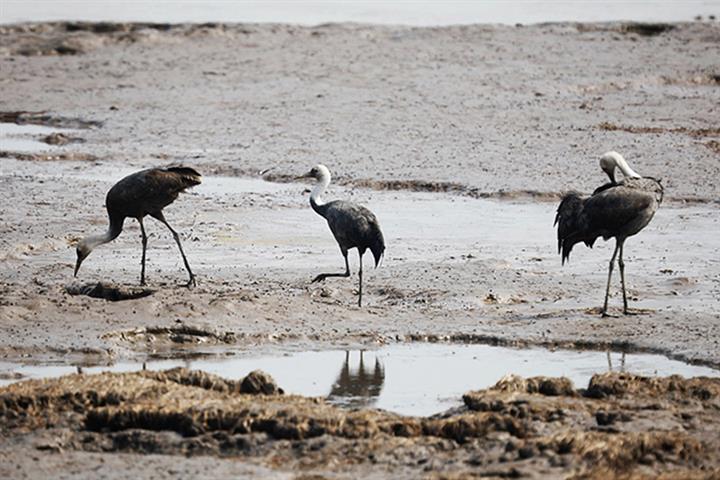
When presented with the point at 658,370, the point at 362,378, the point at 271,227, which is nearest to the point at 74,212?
the point at 271,227

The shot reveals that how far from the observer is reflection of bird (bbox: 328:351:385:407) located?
1015 centimetres

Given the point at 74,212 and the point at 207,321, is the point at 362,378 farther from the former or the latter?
the point at 74,212

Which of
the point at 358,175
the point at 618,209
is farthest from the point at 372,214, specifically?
the point at 358,175

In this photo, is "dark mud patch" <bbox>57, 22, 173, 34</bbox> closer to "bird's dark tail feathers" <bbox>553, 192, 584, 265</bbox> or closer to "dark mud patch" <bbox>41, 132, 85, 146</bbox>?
"dark mud patch" <bbox>41, 132, 85, 146</bbox>

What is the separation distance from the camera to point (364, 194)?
1916cm

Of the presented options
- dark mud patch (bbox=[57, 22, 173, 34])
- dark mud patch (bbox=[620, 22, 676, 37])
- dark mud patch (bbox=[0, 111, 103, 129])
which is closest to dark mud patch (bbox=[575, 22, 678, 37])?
dark mud patch (bbox=[620, 22, 676, 37])

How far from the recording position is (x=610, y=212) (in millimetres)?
12922

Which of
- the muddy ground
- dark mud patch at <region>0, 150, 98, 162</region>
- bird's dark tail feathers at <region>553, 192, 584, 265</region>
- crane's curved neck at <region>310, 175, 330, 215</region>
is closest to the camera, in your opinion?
the muddy ground

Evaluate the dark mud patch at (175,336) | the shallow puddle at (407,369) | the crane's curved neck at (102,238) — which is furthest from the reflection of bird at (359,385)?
the crane's curved neck at (102,238)

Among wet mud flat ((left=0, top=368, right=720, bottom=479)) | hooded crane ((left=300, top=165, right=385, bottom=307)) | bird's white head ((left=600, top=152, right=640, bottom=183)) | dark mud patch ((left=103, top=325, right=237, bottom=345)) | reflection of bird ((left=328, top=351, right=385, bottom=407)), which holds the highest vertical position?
bird's white head ((left=600, top=152, right=640, bottom=183))

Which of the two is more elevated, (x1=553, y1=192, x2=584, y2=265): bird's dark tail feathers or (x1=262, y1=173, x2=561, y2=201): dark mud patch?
(x1=553, y1=192, x2=584, y2=265): bird's dark tail feathers

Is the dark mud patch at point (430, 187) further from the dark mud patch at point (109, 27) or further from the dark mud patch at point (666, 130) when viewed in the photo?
the dark mud patch at point (109, 27)

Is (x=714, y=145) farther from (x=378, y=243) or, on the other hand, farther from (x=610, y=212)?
(x=378, y=243)

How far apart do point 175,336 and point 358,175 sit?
853 centimetres
